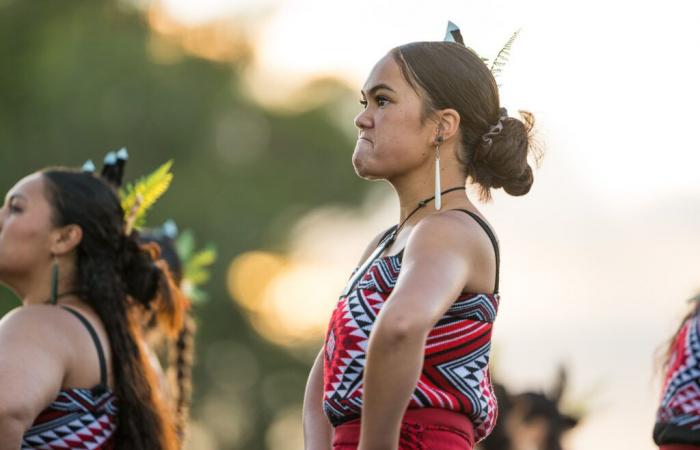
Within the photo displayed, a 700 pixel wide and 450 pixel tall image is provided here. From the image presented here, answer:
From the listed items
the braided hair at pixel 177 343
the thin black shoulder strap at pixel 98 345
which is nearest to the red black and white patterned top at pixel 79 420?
the thin black shoulder strap at pixel 98 345

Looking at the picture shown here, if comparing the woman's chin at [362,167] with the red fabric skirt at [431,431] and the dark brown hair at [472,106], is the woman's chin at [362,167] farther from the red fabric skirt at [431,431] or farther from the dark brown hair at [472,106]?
the red fabric skirt at [431,431]

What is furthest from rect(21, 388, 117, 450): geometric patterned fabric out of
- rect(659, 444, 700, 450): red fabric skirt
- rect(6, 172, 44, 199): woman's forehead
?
rect(659, 444, 700, 450): red fabric skirt

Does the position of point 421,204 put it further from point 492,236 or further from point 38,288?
point 38,288

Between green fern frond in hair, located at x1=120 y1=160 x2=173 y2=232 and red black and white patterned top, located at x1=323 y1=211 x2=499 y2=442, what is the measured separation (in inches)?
78.5

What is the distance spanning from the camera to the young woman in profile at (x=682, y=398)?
507 cm

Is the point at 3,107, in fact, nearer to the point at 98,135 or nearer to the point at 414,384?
the point at 98,135

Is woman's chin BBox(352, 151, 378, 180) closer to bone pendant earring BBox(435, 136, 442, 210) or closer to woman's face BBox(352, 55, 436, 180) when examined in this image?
→ woman's face BBox(352, 55, 436, 180)

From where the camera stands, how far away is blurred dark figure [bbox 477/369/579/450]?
18.7 ft

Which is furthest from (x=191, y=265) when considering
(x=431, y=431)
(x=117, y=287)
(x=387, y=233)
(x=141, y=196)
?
(x=431, y=431)

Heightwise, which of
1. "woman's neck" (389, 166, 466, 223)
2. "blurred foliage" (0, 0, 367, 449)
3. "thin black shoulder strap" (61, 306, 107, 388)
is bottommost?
"thin black shoulder strap" (61, 306, 107, 388)

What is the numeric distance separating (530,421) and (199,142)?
1633 centimetres

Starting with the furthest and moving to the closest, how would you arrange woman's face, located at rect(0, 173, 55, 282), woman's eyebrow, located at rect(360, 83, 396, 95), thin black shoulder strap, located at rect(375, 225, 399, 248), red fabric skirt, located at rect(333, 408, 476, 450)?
woman's face, located at rect(0, 173, 55, 282)
thin black shoulder strap, located at rect(375, 225, 399, 248)
woman's eyebrow, located at rect(360, 83, 396, 95)
red fabric skirt, located at rect(333, 408, 476, 450)

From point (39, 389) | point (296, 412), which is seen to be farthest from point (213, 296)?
point (39, 389)

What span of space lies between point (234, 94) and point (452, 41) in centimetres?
1817
